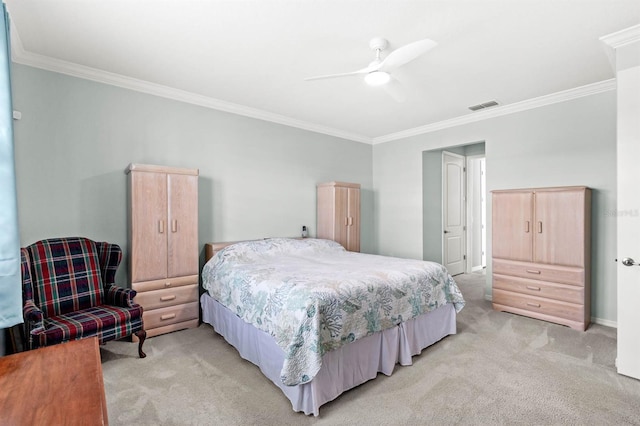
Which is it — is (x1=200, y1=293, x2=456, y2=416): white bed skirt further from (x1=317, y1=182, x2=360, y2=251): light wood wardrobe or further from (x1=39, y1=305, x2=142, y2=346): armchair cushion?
(x1=317, y1=182, x2=360, y2=251): light wood wardrobe

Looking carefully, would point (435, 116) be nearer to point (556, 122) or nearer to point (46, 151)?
point (556, 122)

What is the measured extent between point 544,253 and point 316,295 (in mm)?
3101

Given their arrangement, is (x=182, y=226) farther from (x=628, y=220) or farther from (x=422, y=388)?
(x=628, y=220)

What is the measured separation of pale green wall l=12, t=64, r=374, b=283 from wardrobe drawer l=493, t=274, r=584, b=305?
2.80m

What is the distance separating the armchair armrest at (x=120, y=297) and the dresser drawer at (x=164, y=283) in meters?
0.21

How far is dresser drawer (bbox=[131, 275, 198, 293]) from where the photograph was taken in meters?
3.13

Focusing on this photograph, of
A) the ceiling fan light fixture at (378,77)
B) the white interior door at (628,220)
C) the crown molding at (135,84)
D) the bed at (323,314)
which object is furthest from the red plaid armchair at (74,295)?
the white interior door at (628,220)

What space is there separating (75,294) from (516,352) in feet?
13.3

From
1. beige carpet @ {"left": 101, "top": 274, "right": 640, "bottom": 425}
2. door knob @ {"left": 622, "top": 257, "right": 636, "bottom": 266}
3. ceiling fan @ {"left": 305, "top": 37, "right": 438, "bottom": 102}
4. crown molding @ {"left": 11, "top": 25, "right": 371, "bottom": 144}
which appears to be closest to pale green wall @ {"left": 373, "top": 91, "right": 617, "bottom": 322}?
beige carpet @ {"left": 101, "top": 274, "right": 640, "bottom": 425}

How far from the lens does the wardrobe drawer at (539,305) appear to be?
3.42 metres

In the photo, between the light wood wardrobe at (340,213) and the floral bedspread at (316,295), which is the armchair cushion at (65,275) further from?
the light wood wardrobe at (340,213)

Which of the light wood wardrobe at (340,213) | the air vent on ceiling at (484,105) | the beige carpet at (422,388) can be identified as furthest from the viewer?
the light wood wardrobe at (340,213)

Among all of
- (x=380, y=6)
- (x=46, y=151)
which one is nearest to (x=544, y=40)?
(x=380, y=6)

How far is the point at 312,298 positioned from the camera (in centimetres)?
212
